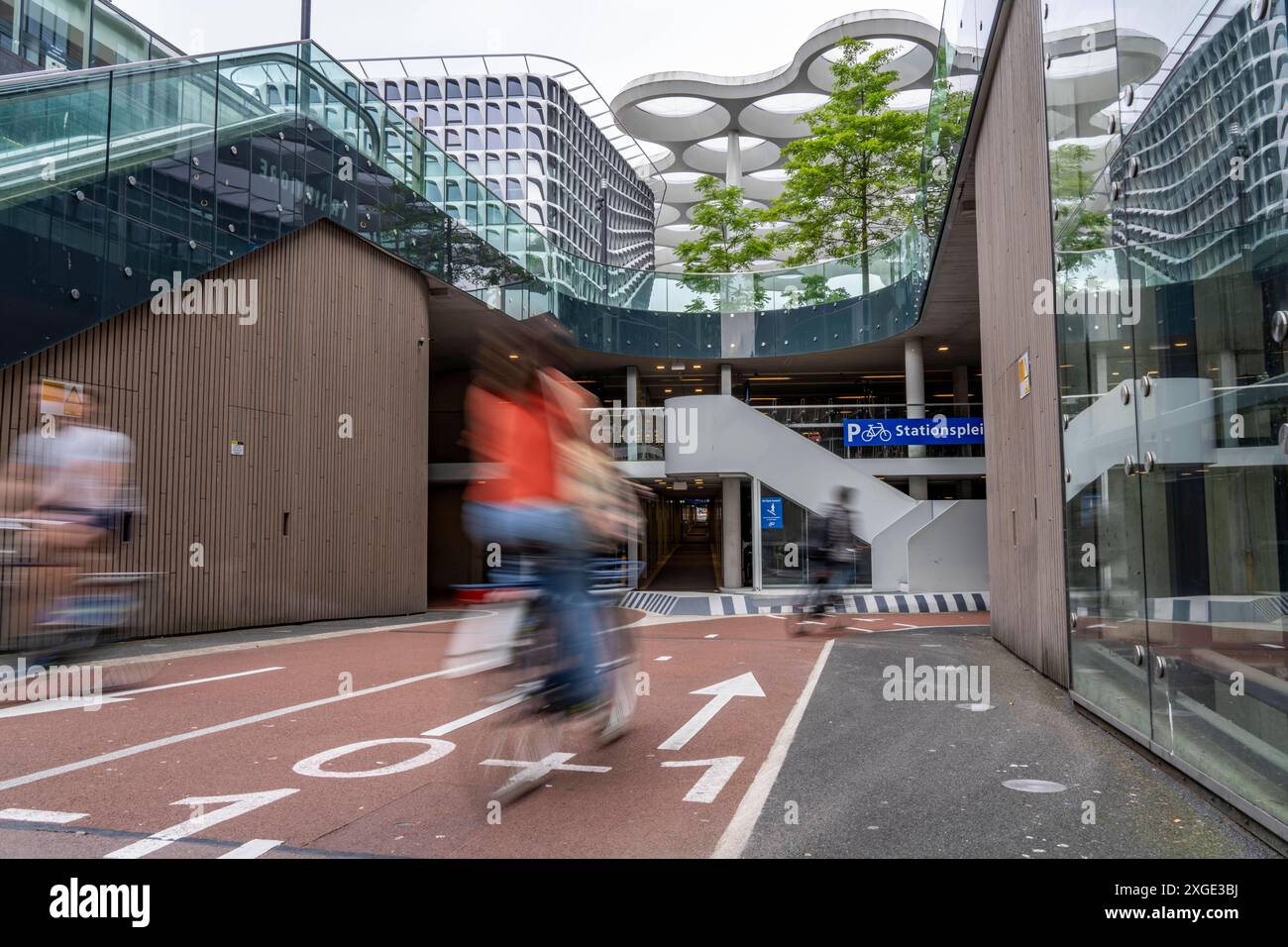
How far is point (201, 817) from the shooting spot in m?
3.77

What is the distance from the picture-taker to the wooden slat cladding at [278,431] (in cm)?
1123

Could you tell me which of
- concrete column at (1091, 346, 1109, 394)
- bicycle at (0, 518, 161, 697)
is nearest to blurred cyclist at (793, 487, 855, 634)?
concrete column at (1091, 346, 1109, 394)

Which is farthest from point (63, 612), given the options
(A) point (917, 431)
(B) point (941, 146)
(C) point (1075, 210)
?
(A) point (917, 431)

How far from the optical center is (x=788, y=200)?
3559cm

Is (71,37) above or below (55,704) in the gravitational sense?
above

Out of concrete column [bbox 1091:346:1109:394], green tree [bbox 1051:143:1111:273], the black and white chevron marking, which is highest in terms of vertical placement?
green tree [bbox 1051:143:1111:273]

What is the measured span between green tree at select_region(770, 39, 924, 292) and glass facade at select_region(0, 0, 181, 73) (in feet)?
82.6

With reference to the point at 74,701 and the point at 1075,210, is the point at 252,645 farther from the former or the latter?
the point at 1075,210

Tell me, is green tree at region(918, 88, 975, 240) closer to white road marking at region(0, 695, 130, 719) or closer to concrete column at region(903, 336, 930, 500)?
concrete column at region(903, 336, 930, 500)

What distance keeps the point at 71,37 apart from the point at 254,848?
13550 mm

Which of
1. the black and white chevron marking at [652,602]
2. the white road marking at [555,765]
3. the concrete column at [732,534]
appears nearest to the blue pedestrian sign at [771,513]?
the concrete column at [732,534]

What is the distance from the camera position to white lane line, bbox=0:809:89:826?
12.3ft
